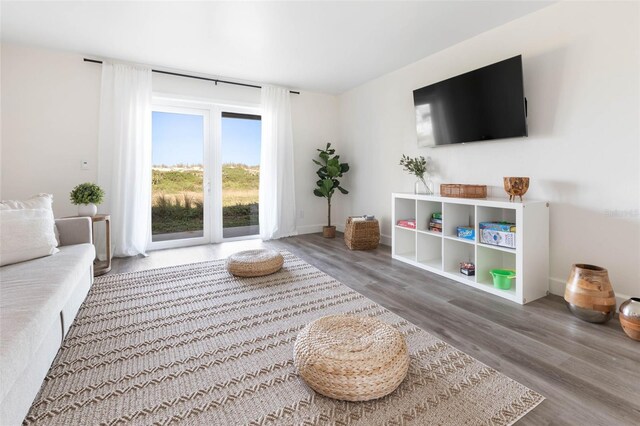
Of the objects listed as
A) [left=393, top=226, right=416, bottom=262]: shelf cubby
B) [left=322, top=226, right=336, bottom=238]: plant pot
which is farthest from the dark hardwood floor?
[left=322, top=226, right=336, bottom=238]: plant pot

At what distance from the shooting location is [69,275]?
1753mm

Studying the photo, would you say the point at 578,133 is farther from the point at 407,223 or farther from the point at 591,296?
the point at 407,223

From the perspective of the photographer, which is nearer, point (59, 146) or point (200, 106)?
point (59, 146)

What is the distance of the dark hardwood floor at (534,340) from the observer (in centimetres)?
125

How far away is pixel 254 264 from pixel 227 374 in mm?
1422

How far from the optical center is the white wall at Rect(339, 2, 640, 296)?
209 centimetres

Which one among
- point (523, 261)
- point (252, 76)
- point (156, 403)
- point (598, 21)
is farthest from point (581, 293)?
point (252, 76)

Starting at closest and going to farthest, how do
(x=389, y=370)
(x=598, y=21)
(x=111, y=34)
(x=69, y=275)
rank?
(x=389, y=370) → (x=69, y=275) → (x=598, y=21) → (x=111, y=34)

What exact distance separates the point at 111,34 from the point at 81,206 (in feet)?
5.61

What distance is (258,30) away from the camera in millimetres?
2865

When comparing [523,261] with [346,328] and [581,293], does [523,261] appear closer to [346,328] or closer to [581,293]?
[581,293]

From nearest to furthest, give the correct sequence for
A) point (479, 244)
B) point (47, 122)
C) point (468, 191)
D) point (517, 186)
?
1. point (517, 186)
2. point (479, 244)
3. point (468, 191)
4. point (47, 122)

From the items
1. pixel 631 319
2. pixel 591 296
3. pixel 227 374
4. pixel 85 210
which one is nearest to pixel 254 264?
pixel 227 374

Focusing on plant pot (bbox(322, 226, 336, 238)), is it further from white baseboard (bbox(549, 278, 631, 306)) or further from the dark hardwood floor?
white baseboard (bbox(549, 278, 631, 306))
